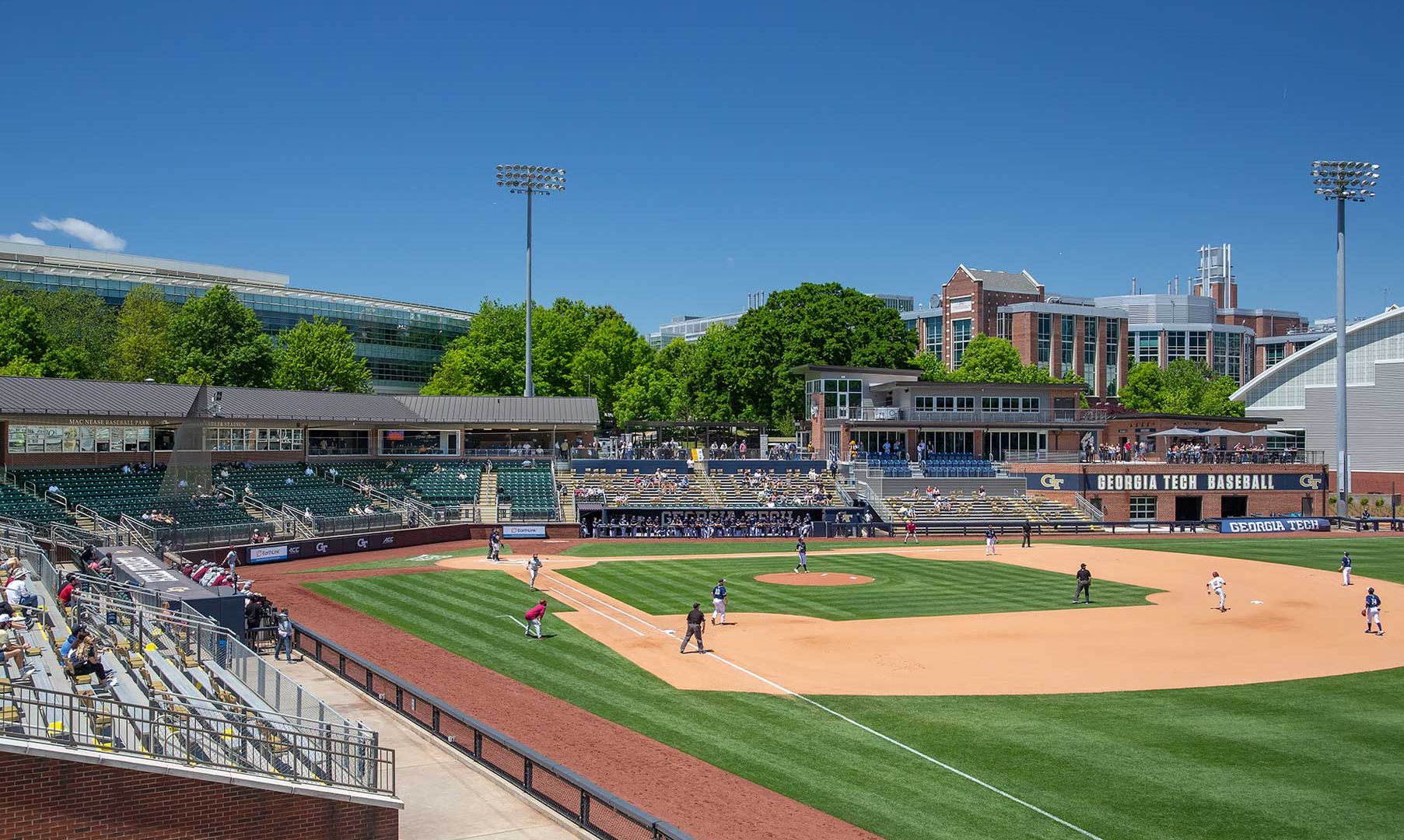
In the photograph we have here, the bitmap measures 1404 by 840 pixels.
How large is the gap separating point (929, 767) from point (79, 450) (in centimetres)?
4536

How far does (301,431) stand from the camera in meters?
60.6

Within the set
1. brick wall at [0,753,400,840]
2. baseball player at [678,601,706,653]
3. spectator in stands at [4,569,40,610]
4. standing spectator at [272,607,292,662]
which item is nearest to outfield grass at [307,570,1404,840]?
baseball player at [678,601,706,653]

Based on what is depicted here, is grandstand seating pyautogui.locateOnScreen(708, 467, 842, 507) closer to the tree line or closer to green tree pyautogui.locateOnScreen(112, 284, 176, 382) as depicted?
the tree line

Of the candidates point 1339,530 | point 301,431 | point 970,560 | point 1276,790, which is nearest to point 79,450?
point 301,431

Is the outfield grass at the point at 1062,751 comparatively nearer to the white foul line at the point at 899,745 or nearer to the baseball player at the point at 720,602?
the white foul line at the point at 899,745

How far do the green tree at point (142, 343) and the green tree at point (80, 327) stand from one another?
1103 mm

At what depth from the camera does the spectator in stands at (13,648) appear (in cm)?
1502

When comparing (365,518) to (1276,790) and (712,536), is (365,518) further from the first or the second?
(1276,790)

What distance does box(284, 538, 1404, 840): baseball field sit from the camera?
1700 centimetres

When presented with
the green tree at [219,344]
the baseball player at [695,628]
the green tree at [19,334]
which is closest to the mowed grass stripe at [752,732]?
the baseball player at [695,628]

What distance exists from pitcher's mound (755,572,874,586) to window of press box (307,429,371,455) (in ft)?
107

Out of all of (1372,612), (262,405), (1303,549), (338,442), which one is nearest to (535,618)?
(1372,612)

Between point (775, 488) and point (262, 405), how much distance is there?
3060 cm

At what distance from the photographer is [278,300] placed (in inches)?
3875
